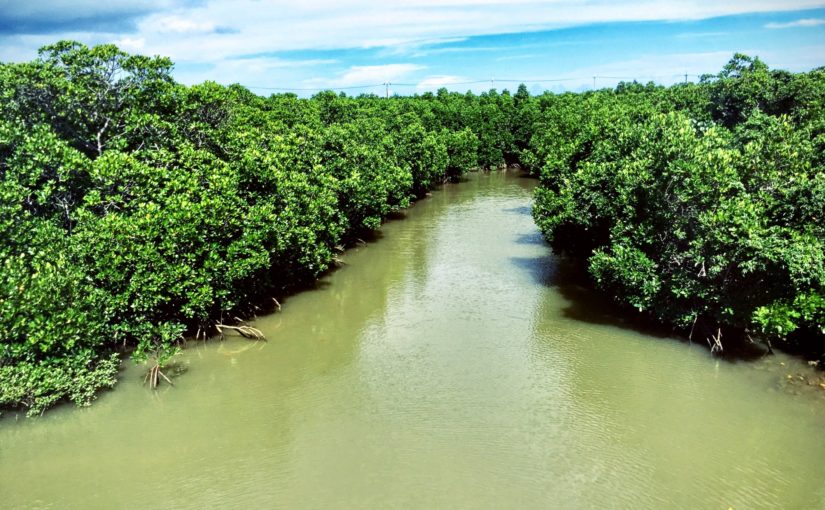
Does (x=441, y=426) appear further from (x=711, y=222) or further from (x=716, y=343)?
(x=711, y=222)

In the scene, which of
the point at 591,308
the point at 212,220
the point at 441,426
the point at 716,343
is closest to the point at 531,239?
the point at 591,308

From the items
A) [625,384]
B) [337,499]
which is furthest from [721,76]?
[337,499]

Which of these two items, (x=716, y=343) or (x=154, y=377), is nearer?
(x=154, y=377)

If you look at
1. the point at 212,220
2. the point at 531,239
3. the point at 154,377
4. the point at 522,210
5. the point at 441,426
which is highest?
the point at 212,220

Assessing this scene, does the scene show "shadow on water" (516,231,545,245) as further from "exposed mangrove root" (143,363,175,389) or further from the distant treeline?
"exposed mangrove root" (143,363,175,389)

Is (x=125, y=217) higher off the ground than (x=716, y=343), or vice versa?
(x=125, y=217)

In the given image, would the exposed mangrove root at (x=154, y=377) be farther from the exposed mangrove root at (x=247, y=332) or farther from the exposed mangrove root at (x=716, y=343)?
the exposed mangrove root at (x=716, y=343)

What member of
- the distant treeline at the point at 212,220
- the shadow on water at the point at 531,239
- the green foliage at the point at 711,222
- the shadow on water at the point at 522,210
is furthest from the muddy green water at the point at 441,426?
the shadow on water at the point at 522,210
